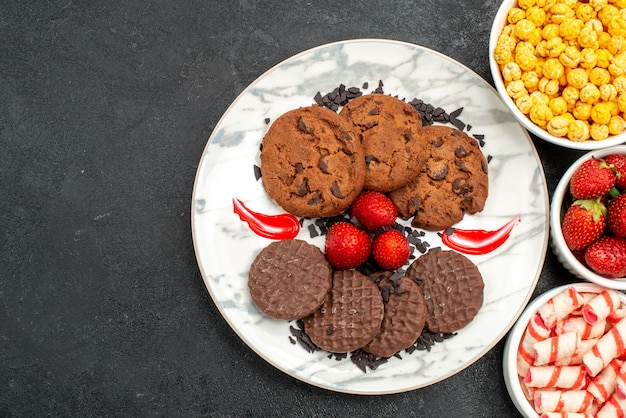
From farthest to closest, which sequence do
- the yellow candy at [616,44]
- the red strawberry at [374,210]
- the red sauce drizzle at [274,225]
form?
the red sauce drizzle at [274,225], the red strawberry at [374,210], the yellow candy at [616,44]

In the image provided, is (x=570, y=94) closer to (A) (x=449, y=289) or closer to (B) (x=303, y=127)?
(A) (x=449, y=289)

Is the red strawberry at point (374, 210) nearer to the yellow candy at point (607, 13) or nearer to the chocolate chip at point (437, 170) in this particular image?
the chocolate chip at point (437, 170)

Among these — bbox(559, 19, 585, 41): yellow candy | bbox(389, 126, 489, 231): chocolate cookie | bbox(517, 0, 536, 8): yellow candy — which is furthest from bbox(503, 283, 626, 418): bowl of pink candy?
bbox(517, 0, 536, 8): yellow candy

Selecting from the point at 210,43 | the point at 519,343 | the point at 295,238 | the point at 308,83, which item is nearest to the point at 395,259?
the point at 295,238

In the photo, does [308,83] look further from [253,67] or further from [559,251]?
[559,251]

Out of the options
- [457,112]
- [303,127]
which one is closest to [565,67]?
[457,112]

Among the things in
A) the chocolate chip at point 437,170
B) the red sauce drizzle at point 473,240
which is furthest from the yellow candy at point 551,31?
the red sauce drizzle at point 473,240
